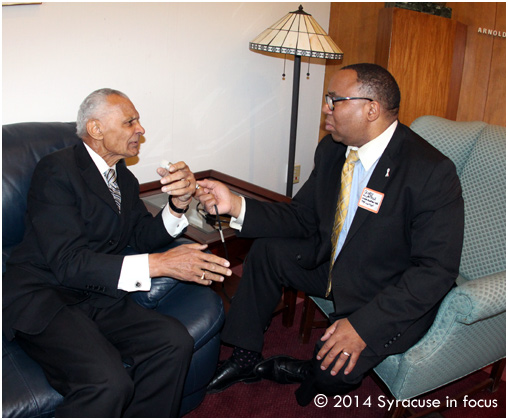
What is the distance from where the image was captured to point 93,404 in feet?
4.77

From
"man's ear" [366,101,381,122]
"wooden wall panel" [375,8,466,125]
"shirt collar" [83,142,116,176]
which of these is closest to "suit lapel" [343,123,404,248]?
"man's ear" [366,101,381,122]

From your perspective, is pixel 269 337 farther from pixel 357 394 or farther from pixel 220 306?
pixel 220 306

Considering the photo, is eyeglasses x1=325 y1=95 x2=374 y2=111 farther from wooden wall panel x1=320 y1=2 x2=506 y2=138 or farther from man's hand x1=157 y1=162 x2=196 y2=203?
wooden wall panel x1=320 y1=2 x2=506 y2=138

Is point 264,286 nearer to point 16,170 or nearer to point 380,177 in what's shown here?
point 380,177

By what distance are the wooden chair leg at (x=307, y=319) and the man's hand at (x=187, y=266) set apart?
0.76 m

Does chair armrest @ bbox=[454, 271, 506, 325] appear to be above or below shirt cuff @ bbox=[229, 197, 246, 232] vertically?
below

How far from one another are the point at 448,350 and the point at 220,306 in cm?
84

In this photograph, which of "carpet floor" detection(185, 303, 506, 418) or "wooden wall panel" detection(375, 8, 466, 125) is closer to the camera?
"carpet floor" detection(185, 303, 506, 418)

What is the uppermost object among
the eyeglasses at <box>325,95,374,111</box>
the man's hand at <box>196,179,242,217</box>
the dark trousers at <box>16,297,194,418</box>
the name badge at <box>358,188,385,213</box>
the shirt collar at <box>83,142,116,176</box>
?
the eyeglasses at <box>325,95,374,111</box>

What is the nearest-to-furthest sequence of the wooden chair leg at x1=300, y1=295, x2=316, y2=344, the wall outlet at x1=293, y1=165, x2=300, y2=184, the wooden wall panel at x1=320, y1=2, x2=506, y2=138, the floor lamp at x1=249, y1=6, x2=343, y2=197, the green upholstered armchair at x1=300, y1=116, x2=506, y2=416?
the green upholstered armchair at x1=300, y1=116, x2=506, y2=416 → the wooden chair leg at x1=300, y1=295, x2=316, y2=344 → the floor lamp at x1=249, y1=6, x2=343, y2=197 → the wooden wall panel at x1=320, y1=2, x2=506, y2=138 → the wall outlet at x1=293, y1=165, x2=300, y2=184

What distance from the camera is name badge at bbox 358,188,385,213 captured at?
1.77 m

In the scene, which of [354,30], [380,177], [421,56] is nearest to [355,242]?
[380,177]

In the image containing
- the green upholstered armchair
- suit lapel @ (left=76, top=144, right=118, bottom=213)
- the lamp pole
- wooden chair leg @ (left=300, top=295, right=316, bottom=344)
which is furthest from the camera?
the lamp pole

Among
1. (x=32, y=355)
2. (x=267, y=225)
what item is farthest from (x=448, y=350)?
(x=32, y=355)
